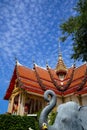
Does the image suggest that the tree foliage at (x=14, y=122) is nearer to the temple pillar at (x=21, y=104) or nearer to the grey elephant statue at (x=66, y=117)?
the temple pillar at (x=21, y=104)

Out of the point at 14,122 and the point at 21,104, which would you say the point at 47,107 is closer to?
the point at 14,122

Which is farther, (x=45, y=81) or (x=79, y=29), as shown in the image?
(x=45, y=81)

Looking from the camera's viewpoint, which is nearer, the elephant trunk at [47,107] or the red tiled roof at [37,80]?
the elephant trunk at [47,107]

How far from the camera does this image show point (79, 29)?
41.4ft

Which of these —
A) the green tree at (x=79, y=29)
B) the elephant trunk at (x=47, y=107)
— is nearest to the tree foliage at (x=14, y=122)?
the green tree at (x=79, y=29)

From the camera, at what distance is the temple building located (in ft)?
62.6

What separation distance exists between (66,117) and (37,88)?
51.9ft

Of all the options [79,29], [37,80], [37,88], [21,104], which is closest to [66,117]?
[79,29]

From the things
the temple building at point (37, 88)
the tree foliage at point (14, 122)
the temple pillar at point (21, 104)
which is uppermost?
the temple building at point (37, 88)

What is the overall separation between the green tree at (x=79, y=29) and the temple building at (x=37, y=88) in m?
6.35

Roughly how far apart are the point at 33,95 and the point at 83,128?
49.6ft

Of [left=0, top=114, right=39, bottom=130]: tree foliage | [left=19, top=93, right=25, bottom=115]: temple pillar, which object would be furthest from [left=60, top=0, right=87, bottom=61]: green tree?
[left=19, top=93, right=25, bottom=115]: temple pillar

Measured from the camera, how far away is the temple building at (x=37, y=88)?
19.1 m

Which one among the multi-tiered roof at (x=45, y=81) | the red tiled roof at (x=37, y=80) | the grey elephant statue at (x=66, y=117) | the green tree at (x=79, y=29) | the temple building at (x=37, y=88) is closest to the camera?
the grey elephant statue at (x=66, y=117)
